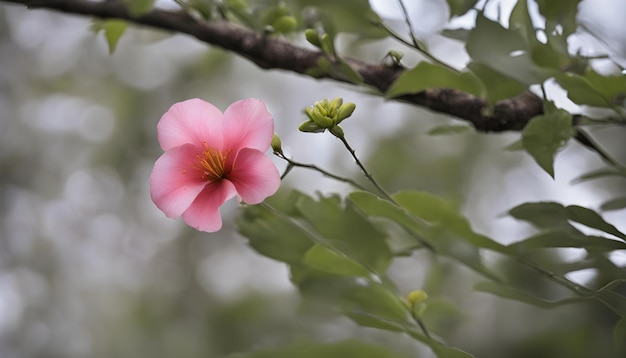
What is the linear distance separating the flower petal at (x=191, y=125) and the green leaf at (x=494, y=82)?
8 centimetres

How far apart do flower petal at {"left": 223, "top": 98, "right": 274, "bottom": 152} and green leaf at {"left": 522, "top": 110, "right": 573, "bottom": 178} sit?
0.25 ft

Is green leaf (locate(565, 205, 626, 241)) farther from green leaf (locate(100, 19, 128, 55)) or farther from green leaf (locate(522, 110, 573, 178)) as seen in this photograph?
green leaf (locate(100, 19, 128, 55))

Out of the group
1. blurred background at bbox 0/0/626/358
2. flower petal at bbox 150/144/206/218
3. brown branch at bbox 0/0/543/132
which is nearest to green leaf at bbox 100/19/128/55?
brown branch at bbox 0/0/543/132

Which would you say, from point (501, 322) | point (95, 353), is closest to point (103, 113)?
point (95, 353)

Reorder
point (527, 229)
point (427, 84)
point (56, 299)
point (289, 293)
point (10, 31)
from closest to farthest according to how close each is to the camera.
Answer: point (427, 84)
point (527, 229)
point (289, 293)
point (56, 299)
point (10, 31)

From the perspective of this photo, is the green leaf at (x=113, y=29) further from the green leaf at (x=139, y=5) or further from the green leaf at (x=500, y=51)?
the green leaf at (x=500, y=51)

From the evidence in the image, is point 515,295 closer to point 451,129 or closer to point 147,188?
point 451,129

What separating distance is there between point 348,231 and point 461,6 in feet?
0.28

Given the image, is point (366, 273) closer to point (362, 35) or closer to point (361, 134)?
point (362, 35)

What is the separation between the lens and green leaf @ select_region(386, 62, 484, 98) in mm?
192

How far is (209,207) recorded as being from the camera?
0.18 metres

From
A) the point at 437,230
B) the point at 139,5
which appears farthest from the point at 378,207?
the point at 139,5

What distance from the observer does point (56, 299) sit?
2.51 feet

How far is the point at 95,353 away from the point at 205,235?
19cm
